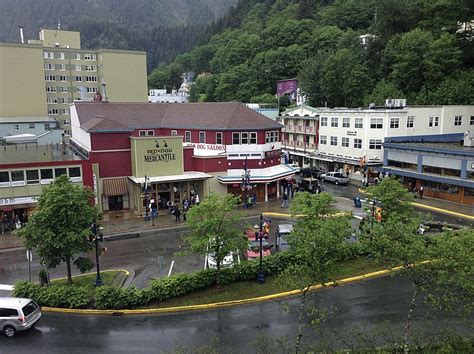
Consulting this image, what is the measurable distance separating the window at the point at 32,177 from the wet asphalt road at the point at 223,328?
17.2 meters

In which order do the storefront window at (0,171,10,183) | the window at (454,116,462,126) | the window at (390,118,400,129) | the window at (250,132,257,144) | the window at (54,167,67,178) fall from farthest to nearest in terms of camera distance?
the window at (454,116,462,126)
the window at (390,118,400,129)
the window at (250,132,257,144)
the window at (54,167,67,178)
the storefront window at (0,171,10,183)

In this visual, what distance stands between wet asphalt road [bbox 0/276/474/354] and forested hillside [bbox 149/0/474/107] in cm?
4896

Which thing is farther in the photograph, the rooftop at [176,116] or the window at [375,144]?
the window at [375,144]

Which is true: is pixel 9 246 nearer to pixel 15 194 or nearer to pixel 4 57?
pixel 15 194

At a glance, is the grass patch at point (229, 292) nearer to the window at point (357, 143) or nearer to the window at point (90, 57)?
the window at point (357, 143)

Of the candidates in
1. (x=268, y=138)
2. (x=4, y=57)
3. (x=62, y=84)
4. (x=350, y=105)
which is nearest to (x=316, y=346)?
(x=268, y=138)

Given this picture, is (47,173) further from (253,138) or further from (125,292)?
(253,138)

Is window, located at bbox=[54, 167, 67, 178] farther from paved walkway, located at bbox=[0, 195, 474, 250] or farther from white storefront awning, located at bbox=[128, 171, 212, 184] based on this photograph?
white storefront awning, located at bbox=[128, 171, 212, 184]

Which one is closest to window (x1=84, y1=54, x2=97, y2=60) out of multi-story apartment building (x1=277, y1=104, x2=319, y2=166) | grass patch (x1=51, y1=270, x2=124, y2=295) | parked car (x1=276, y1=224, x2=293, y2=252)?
multi-story apartment building (x1=277, y1=104, x2=319, y2=166)

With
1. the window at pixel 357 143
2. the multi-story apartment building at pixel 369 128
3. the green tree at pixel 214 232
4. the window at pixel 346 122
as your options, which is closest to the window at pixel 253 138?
the multi-story apartment building at pixel 369 128

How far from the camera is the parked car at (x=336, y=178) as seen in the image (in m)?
50.6

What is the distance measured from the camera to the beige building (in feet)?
268

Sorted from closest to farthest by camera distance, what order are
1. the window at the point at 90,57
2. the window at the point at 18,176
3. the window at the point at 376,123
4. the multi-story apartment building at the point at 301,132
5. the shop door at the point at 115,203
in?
the window at the point at 18,176
the shop door at the point at 115,203
the window at the point at 376,123
the multi-story apartment building at the point at 301,132
the window at the point at 90,57

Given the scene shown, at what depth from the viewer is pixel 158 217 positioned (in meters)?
37.2
